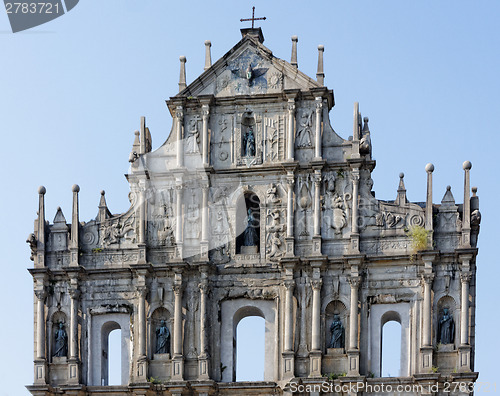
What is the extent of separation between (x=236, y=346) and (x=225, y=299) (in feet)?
3.84

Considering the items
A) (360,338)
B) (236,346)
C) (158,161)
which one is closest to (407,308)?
(360,338)

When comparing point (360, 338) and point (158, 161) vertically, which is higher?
point (158, 161)

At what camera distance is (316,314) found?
39.1 meters

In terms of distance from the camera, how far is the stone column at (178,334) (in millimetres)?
39125

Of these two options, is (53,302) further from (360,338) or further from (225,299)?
(360,338)

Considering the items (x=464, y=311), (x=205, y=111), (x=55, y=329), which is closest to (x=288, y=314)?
(x=464, y=311)

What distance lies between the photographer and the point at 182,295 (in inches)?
1566

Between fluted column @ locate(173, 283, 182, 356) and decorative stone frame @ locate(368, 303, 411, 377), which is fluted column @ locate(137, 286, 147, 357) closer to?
fluted column @ locate(173, 283, 182, 356)

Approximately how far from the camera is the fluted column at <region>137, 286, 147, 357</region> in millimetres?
39531

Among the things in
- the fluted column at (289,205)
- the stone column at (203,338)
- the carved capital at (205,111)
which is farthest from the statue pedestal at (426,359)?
the carved capital at (205,111)

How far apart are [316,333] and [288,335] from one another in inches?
25.9

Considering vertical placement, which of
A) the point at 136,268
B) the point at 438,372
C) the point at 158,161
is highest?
the point at 158,161

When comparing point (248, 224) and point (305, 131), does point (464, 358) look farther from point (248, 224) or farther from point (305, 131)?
point (305, 131)

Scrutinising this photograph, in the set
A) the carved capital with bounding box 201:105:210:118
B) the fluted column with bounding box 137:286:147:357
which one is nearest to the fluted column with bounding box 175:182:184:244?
the fluted column with bounding box 137:286:147:357
